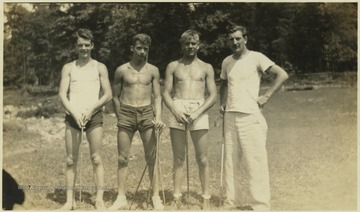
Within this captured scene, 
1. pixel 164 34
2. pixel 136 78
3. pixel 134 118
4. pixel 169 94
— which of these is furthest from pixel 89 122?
pixel 164 34

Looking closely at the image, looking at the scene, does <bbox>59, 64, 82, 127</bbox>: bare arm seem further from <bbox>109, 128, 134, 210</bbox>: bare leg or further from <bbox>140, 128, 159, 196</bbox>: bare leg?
Result: <bbox>140, 128, 159, 196</bbox>: bare leg

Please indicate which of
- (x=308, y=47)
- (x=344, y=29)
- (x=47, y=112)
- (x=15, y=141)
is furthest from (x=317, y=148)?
(x=47, y=112)

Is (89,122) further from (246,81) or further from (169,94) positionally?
(246,81)

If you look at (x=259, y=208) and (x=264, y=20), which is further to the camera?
(x=264, y=20)

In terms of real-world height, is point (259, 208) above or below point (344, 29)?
below

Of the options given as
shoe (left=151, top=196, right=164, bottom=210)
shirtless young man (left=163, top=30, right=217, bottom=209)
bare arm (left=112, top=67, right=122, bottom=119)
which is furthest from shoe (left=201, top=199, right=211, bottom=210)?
bare arm (left=112, top=67, right=122, bottom=119)

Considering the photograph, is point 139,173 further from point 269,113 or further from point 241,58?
point 269,113

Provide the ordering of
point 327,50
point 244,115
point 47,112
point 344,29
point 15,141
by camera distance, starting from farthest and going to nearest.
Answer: point 47,112
point 327,50
point 15,141
point 344,29
point 244,115
